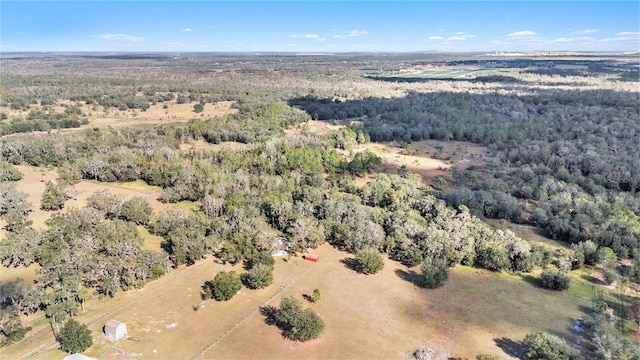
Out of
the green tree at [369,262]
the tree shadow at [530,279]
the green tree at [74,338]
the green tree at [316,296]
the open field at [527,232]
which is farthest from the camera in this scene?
the open field at [527,232]

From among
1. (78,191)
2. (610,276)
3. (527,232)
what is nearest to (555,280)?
(610,276)

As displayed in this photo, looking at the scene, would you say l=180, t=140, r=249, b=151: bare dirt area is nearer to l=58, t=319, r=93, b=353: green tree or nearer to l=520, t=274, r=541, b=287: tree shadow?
l=58, t=319, r=93, b=353: green tree

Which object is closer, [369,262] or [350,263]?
[369,262]

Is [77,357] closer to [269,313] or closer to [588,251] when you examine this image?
[269,313]

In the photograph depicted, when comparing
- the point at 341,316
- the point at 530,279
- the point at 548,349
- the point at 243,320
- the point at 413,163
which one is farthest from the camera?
the point at 413,163

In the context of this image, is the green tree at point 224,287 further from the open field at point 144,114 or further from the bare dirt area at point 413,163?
the open field at point 144,114

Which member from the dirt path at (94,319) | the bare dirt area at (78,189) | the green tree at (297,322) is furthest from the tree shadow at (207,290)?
the bare dirt area at (78,189)
